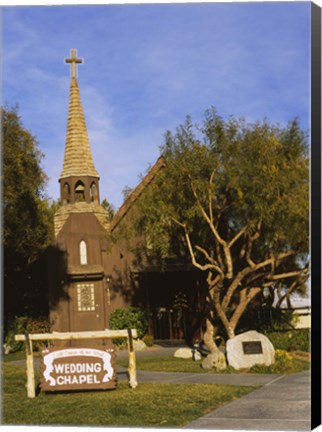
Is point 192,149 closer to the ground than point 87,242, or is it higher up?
higher up

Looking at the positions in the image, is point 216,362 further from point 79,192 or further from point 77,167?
point 79,192

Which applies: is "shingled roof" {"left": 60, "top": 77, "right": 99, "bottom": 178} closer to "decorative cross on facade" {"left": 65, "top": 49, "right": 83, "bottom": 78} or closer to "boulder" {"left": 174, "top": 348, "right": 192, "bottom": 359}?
"decorative cross on facade" {"left": 65, "top": 49, "right": 83, "bottom": 78}

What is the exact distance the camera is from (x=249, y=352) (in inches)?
698

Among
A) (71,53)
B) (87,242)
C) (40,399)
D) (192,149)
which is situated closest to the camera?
(40,399)

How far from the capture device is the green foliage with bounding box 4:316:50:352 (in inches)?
931

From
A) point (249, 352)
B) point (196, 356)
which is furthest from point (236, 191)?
point (196, 356)

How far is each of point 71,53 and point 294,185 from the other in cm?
591

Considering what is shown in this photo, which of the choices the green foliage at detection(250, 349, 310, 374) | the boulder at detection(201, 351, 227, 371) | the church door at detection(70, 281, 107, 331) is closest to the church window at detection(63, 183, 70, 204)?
the church door at detection(70, 281, 107, 331)

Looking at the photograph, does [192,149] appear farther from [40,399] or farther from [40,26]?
[40,399]

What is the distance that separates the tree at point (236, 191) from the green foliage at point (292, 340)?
1.63 meters

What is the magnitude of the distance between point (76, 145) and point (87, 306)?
5.17 meters

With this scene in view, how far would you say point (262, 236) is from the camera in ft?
64.6

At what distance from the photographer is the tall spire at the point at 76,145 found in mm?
20750

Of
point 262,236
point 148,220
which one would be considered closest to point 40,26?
point 148,220
